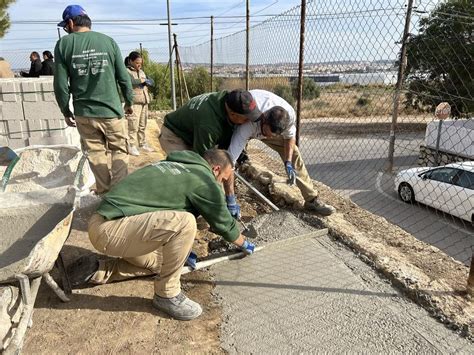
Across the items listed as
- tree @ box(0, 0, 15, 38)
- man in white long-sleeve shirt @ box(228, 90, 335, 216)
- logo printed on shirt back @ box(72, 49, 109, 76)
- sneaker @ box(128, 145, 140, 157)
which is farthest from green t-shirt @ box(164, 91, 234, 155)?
tree @ box(0, 0, 15, 38)

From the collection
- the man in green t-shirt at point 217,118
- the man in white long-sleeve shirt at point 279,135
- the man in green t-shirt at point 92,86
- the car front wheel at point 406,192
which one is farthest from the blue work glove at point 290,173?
the car front wheel at point 406,192

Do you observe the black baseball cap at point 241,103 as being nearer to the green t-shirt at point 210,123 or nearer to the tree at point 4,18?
the green t-shirt at point 210,123

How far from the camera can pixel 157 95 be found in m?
19.9

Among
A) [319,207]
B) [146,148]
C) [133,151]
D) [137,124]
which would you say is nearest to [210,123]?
[319,207]

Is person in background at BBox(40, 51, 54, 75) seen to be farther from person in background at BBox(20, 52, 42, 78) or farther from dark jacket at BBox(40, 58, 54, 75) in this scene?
person in background at BBox(20, 52, 42, 78)

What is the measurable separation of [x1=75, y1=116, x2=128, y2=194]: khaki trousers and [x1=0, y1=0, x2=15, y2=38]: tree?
28.0ft

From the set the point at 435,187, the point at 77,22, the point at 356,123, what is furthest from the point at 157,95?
the point at 77,22

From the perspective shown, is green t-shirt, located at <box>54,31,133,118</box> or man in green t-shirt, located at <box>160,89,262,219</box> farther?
green t-shirt, located at <box>54,31,133,118</box>

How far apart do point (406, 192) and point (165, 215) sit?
28.3ft

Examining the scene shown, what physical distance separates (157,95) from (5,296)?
18.7 metres

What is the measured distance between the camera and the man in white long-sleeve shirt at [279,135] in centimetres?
326

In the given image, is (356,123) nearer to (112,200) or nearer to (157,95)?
(157,95)

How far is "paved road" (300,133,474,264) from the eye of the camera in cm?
800

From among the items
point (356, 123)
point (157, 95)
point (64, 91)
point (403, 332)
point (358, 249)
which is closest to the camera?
point (403, 332)
